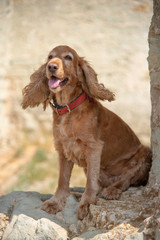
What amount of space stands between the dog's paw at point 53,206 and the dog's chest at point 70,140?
0.47 m

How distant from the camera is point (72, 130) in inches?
155

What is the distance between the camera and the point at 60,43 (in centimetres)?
927

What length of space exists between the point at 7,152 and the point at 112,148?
5.52 m

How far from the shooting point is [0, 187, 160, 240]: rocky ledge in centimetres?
309

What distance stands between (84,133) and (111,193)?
2.29ft

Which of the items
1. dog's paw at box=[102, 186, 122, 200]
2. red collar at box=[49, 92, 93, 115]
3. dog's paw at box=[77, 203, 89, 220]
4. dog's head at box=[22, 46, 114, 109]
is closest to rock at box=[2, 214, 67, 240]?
dog's paw at box=[77, 203, 89, 220]

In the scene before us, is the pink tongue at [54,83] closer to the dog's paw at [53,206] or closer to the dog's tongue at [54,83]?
the dog's tongue at [54,83]

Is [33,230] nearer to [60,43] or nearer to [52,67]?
[52,67]

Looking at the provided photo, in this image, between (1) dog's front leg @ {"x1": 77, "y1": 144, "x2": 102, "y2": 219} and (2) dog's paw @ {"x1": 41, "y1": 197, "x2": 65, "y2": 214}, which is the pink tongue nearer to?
(1) dog's front leg @ {"x1": 77, "y1": 144, "x2": 102, "y2": 219}

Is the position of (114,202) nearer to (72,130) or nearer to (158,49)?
(72,130)

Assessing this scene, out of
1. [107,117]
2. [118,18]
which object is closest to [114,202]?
[107,117]

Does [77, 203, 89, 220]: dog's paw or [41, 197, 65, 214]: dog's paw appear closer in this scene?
[77, 203, 89, 220]: dog's paw

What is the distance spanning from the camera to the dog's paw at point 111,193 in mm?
3937

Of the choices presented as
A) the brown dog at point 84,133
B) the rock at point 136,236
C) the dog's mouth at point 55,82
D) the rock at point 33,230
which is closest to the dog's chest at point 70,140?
the brown dog at point 84,133
